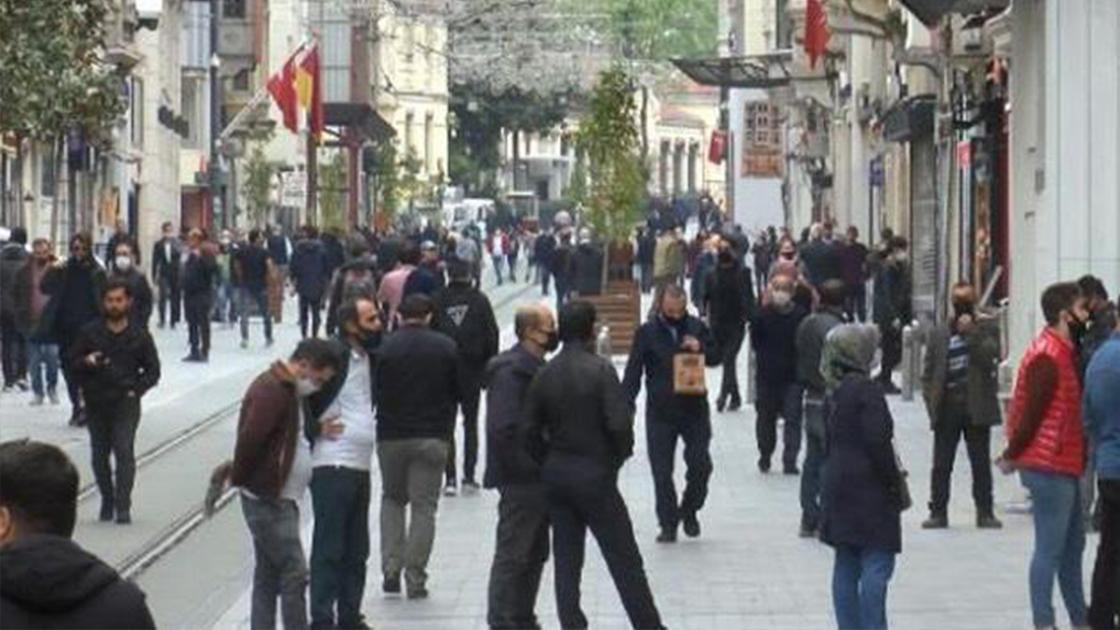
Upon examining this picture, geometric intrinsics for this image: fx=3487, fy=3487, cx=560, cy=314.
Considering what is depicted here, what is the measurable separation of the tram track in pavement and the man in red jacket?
3828 mm

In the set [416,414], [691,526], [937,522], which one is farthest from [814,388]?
[416,414]

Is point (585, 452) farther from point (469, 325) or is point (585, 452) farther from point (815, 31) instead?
→ point (815, 31)

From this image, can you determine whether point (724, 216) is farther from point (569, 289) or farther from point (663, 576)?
point (663, 576)

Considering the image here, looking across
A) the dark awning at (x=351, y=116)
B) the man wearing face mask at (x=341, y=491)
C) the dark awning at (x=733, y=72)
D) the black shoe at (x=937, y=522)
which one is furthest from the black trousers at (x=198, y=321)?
the dark awning at (x=351, y=116)

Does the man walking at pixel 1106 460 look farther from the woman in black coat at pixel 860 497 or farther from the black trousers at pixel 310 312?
the black trousers at pixel 310 312

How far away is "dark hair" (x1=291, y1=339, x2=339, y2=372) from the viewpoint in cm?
1573

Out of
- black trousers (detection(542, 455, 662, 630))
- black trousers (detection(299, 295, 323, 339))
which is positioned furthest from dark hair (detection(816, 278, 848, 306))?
black trousers (detection(299, 295, 323, 339))

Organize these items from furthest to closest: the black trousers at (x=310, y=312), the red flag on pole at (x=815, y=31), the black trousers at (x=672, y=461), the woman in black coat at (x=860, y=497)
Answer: the red flag on pole at (x=815, y=31), the black trousers at (x=310, y=312), the black trousers at (x=672, y=461), the woman in black coat at (x=860, y=497)

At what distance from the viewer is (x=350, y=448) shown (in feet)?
54.5

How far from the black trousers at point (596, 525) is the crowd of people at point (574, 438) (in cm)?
1

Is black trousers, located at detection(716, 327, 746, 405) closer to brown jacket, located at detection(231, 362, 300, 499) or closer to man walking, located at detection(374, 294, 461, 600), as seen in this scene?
man walking, located at detection(374, 294, 461, 600)

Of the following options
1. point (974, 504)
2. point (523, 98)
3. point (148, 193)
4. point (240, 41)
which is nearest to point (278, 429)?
point (974, 504)

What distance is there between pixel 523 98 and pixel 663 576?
100 m

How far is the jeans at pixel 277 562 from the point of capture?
15.4m
